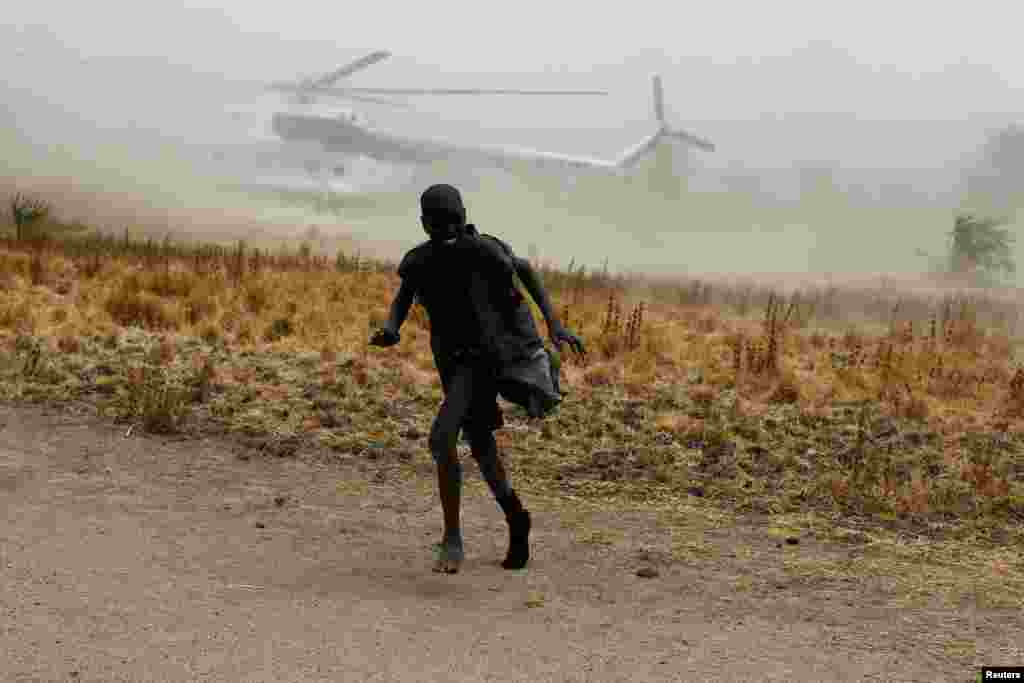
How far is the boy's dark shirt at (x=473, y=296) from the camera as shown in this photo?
5902 millimetres

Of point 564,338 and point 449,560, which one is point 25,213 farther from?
point 564,338

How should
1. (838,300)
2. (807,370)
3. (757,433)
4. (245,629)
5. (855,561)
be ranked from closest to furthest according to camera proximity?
(245,629)
(855,561)
(757,433)
(807,370)
(838,300)

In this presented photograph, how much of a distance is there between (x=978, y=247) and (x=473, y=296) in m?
42.3

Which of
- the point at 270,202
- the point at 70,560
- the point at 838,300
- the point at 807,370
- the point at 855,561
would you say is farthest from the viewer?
the point at 270,202

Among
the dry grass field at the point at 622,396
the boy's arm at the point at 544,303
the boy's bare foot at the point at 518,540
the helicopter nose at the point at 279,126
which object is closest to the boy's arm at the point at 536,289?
the boy's arm at the point at 544,303

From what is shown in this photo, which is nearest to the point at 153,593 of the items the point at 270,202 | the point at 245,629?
the point at 245,629

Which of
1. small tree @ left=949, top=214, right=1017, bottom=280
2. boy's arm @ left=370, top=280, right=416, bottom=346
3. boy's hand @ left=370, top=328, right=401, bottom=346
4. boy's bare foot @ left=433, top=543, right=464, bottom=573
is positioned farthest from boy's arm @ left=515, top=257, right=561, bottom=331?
small tree @ left=949, top=214, right=1017, bottom=280

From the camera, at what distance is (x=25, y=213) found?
1995 centimetres

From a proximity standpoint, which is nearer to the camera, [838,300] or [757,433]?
[757,433]

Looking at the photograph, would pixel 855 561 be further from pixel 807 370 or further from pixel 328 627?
pixel 807 370

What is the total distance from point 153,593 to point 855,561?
3.64 m

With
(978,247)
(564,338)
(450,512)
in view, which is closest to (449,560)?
(450,512)

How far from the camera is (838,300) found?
2511cm

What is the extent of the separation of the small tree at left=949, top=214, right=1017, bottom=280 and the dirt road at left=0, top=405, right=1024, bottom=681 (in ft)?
133
